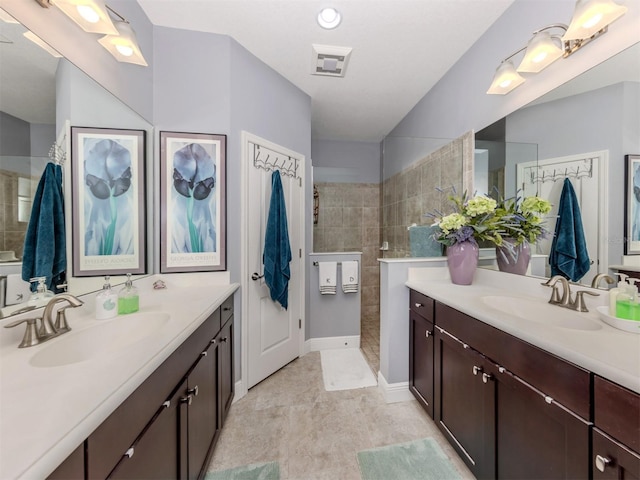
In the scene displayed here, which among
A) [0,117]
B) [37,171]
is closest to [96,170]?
[37,171]

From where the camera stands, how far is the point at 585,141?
1154 millimetres

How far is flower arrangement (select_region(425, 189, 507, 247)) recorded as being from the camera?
1548 mm

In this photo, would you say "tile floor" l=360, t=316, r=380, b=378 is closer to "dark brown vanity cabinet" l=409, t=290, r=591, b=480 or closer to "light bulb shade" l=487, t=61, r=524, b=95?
"dark brown vanity cabinet" l=409, t=290, r=591, b=480

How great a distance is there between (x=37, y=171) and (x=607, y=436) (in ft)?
6.62

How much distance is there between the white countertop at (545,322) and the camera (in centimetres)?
69

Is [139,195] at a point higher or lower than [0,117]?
lower

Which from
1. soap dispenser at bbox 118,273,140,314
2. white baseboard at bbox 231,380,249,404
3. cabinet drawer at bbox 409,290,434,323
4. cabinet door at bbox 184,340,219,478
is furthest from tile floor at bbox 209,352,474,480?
soap dispenser at bbox 118,273,140,314

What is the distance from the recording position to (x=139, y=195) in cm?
158

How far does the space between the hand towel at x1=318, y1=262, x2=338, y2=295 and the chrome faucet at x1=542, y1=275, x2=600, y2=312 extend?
175 centimetres

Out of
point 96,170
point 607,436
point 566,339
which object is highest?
point 96,170

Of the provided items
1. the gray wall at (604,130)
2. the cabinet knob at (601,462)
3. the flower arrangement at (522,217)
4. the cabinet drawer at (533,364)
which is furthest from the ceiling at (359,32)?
the cabinet knob at (601,462)

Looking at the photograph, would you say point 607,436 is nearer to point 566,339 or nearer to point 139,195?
point 566,339

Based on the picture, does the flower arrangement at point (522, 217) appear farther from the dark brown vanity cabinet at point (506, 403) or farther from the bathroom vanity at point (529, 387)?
the dark brown vanity cabinet at point (506, 403)

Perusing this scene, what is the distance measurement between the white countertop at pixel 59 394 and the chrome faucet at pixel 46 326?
3 centimetres
